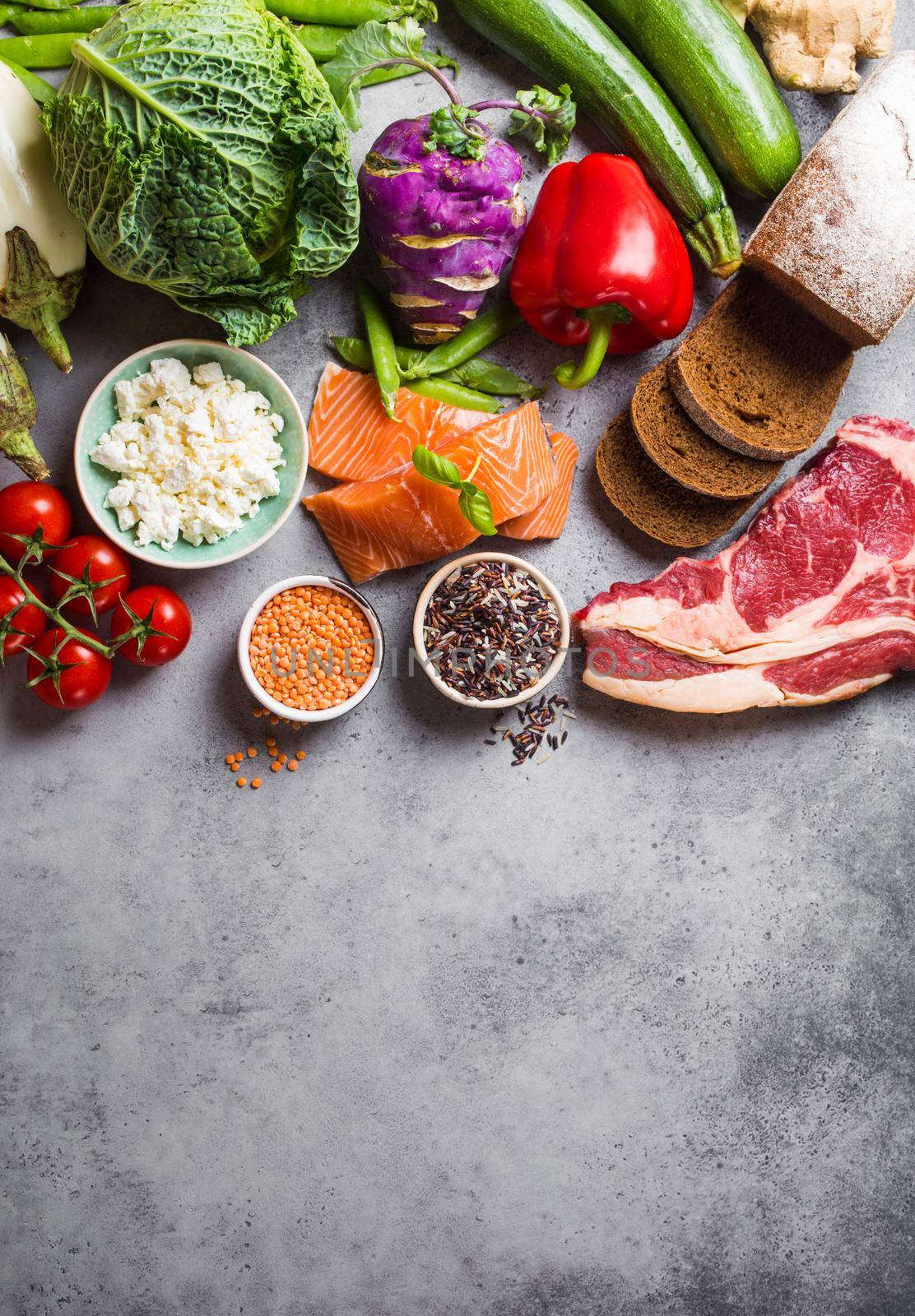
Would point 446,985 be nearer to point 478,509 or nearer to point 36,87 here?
point 478,509

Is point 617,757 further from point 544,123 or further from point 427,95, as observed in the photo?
point 427,95

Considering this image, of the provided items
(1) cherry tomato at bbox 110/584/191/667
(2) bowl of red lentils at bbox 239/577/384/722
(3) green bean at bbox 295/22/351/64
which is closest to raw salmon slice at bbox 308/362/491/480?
(2) bowl of red lentils at bbox 239/577/384/722

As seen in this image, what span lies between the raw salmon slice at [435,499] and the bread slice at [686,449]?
25 cm

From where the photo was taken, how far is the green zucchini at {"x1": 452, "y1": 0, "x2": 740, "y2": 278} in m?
2.18

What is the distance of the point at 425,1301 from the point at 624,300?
249cm

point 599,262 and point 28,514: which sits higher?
point 599,262

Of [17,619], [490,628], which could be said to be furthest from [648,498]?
[17,619]

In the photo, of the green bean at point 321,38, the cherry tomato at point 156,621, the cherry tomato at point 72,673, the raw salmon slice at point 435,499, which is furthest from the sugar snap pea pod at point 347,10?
the cherry tomato at point 72,673

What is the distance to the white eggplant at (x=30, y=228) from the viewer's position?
194 cm

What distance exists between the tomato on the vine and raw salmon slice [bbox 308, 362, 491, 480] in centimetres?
75

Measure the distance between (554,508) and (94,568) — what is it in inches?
44.2

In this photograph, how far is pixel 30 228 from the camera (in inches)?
78.2

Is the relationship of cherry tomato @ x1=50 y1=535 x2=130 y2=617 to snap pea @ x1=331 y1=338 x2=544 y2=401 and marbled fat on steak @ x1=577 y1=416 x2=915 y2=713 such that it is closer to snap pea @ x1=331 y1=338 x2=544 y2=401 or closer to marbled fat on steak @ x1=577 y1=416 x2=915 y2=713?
snap pea @ x1=331 y1=338 x2=544 y2=401

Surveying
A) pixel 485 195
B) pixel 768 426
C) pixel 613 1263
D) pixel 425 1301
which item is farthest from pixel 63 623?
pixel 613 1263
